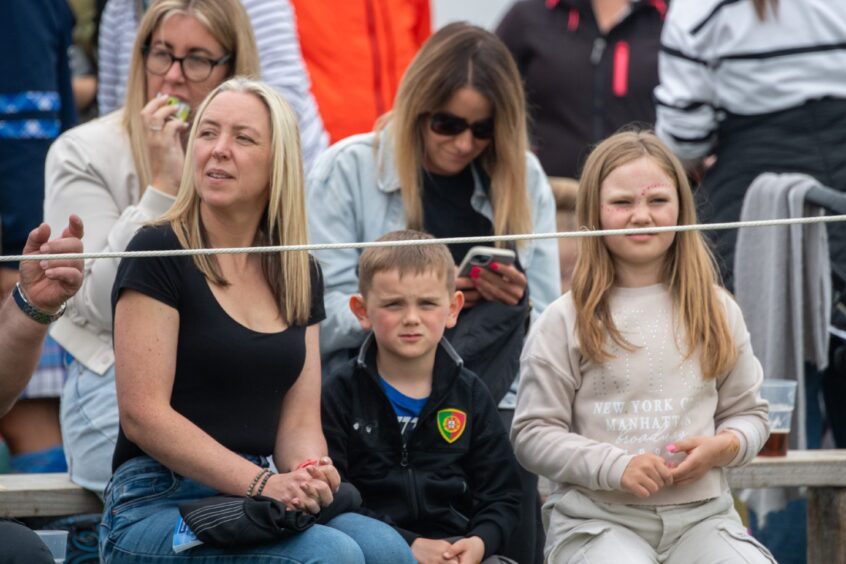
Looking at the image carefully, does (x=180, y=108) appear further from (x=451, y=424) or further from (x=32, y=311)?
(x=451, y=424)

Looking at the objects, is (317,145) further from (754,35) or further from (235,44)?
(754,35)

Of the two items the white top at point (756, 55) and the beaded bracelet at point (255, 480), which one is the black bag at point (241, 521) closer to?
the beaded bracelet at point (255, 480)

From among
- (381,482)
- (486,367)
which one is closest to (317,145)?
(486,367)

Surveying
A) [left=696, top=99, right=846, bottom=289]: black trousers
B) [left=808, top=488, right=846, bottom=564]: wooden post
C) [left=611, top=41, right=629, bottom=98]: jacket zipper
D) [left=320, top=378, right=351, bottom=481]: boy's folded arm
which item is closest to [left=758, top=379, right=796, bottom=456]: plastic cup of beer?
[left=808, top=488, right=846, bottom=564]: wooden post

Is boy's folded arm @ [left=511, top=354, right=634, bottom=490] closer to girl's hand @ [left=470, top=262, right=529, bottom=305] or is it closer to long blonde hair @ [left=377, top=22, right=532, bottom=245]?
girl's hand @ [left=470, top=262, right=529, bottom=305]

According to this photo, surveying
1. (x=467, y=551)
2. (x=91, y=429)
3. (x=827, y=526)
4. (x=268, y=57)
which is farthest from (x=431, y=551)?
(x=268, y=57)

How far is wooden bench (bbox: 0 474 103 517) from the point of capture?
4004 mm

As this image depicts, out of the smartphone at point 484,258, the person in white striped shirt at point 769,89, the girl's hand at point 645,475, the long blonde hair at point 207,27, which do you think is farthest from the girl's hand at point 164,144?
the person in white striped shirt at point 769,89

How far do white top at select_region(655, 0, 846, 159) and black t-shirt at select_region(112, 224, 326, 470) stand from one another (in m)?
2.06

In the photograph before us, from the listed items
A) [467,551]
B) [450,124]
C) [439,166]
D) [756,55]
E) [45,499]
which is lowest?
[467,551]

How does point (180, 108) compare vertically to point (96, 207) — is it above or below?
above

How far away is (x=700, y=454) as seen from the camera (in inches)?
140

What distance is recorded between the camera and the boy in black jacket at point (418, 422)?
12.3 ft

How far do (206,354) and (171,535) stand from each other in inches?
16.0
